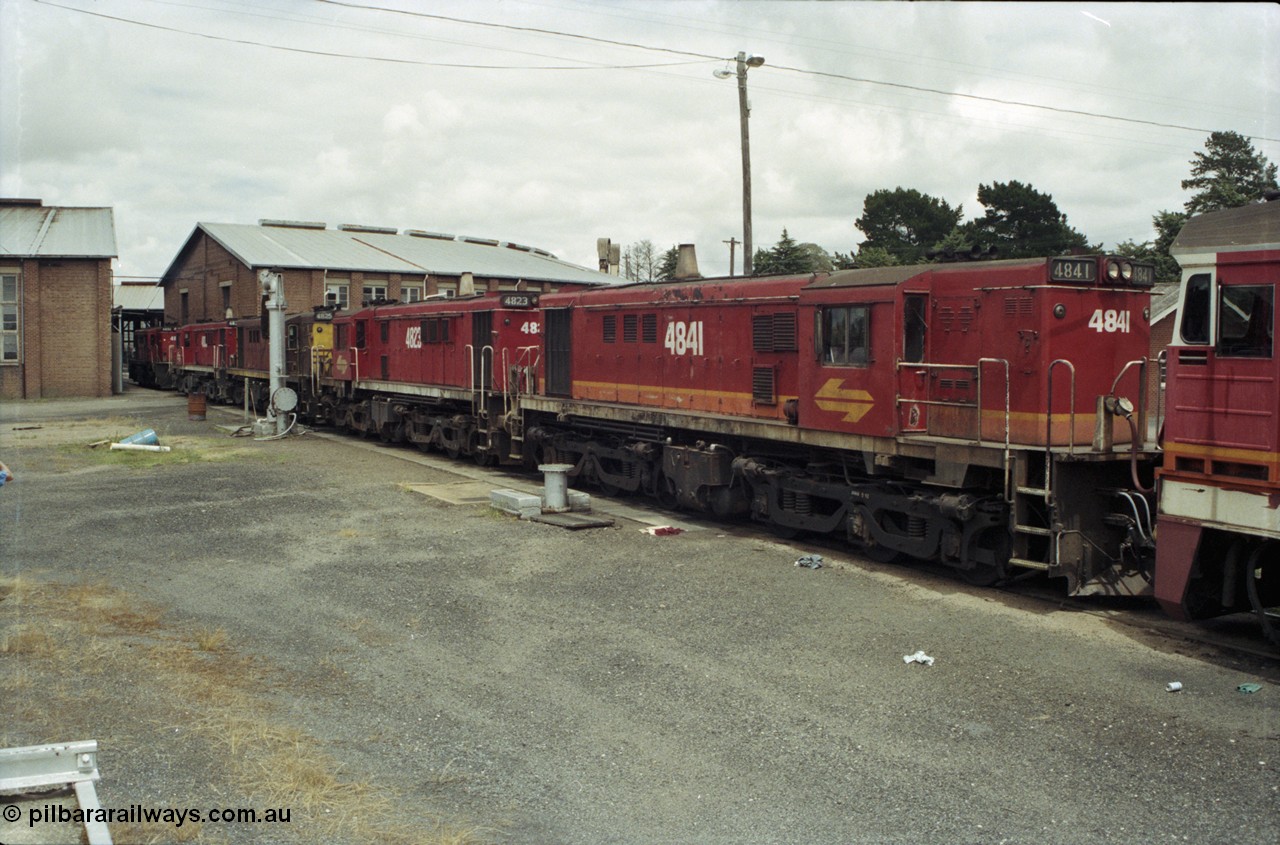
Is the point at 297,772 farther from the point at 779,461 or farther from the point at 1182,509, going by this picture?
the point at 779,461

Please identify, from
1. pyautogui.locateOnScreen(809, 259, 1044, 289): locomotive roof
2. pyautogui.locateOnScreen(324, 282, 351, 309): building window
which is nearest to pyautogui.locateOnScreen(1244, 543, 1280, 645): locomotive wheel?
pyautogui.locateOnScreen(809, 259, 1044, 289): locomotive roof

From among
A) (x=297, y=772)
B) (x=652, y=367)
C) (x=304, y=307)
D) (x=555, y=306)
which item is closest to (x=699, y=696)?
(x=297, y=772)

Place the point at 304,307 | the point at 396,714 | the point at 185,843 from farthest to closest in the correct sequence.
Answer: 1. the point at 304,307
2. the point at 396,714
3. the point at 185,843

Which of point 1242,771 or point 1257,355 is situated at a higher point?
point 1257,355

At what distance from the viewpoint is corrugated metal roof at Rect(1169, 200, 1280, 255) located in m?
7.58

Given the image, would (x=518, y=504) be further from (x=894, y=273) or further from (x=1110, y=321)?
(x=1110, y=321)

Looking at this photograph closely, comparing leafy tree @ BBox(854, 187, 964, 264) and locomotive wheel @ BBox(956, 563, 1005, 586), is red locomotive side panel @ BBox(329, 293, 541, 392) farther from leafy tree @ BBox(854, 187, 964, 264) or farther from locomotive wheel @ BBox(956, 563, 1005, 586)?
leafy tree @ BBox(854, 187, 964, 264)

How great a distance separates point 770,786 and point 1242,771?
2.80 meters

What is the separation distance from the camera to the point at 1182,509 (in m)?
8.08

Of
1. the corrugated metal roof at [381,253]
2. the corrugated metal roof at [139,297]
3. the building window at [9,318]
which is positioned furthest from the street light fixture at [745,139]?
the corrugated metal roof at [139,297]

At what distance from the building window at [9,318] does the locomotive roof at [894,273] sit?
40.2 m

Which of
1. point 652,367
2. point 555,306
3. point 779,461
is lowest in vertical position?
point 779,461

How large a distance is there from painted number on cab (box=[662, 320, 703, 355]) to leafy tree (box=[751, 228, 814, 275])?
34.6 ft

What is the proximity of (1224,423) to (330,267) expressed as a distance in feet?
145
